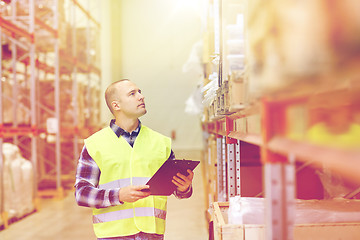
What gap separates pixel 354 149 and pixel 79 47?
30.3 ft

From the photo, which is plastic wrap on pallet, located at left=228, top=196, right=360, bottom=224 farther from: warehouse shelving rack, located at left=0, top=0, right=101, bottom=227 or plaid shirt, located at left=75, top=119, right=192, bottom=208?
warehouse shelving rack, located at left=0, top=0, right=101, bottom=227

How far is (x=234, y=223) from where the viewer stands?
1.68 m

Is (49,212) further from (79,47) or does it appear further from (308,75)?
(308,75)

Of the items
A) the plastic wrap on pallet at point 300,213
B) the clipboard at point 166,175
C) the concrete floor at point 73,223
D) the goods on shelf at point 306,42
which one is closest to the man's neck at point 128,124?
the clipboard at point 166,175

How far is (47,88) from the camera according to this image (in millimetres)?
8000

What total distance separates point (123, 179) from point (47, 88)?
6283mm

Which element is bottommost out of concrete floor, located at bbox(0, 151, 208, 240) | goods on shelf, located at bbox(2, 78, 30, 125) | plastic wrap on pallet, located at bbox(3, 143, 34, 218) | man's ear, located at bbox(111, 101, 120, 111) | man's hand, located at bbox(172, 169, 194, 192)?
concrete floor, located at bbox(0, 151, 208, 240)

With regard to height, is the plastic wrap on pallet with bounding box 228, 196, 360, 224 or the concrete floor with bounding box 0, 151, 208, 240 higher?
the plastic wrap on pallet with bounding box 228, 196, 360, 224

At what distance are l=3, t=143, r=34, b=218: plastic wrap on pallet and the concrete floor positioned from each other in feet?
0.62

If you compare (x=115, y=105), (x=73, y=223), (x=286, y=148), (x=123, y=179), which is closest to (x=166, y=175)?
(x=123, y=179)

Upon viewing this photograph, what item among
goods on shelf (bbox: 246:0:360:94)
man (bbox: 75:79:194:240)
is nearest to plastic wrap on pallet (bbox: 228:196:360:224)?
man (bbox: 75:79:194:240)

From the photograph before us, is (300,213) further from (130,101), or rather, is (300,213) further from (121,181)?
(130,101)

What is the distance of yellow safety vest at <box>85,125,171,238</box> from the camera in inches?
89.5

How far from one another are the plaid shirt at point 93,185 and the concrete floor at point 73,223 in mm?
2817
